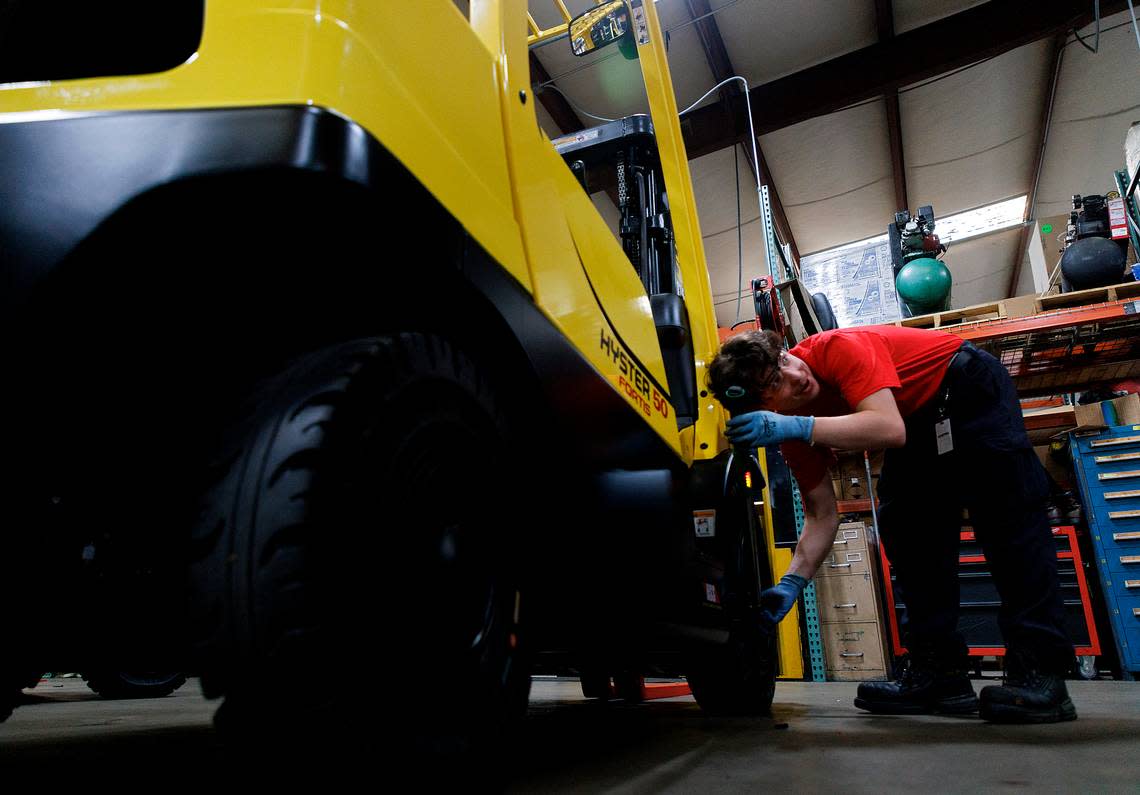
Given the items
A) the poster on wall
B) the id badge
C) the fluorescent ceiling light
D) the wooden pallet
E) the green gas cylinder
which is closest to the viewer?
the id badge

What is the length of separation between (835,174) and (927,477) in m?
6.41

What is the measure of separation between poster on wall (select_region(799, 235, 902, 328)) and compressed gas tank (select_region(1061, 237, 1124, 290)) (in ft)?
4.05

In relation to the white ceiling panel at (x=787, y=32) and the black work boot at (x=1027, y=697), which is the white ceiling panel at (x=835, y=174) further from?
the black work boot at (x=1027, y=697)

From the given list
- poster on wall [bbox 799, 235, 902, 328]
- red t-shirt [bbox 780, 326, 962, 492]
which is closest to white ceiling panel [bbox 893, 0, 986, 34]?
poster on wall [bbox 799, 235, 902, 328]

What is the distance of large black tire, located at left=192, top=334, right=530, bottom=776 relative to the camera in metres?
0.67

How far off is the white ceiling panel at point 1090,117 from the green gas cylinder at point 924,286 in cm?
317

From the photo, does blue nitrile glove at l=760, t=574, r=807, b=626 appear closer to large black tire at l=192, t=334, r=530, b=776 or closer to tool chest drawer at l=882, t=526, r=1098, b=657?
large black tire at l=192, t=334, r=530, b=776

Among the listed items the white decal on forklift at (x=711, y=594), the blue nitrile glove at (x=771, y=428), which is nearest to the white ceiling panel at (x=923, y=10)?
the blue nitrile glove at (x=771, y=428)

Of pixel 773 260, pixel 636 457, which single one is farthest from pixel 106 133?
pixel 773 260

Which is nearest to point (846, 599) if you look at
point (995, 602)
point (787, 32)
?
point (995, 602)

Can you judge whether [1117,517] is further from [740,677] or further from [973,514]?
[740,677]

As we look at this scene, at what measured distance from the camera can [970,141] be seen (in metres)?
7.45

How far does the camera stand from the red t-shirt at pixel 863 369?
2.03 m

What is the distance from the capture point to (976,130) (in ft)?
24.0
